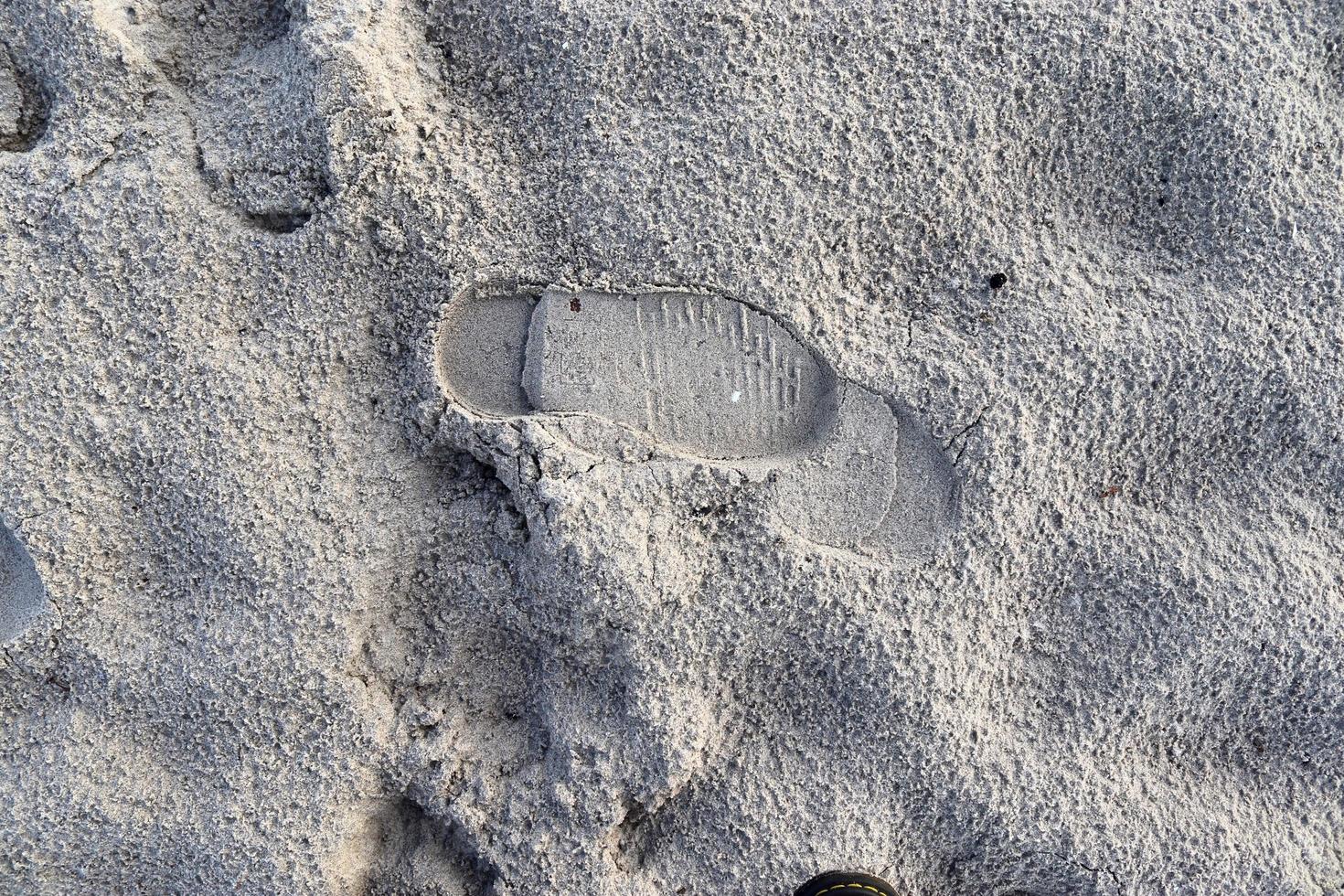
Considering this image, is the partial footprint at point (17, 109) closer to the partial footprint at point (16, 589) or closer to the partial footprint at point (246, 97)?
the partial footprint at point (246, 97)

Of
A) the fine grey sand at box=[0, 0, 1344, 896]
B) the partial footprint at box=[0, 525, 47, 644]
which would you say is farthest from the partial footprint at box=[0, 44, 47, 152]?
the partial footprint at box=[0, 525, 47, 644]

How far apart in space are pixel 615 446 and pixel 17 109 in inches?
39.3

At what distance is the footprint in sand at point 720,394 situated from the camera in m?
1.24

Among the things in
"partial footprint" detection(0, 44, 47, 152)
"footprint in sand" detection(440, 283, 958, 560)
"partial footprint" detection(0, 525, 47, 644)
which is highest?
"partial footprint" detection(0, 44, 47, 152)

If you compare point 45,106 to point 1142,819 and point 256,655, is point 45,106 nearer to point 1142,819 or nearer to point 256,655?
point 256,655

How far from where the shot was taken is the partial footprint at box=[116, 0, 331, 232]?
1.24 m

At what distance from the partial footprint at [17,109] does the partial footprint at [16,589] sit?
0.56 m

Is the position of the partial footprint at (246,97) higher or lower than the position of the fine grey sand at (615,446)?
higher

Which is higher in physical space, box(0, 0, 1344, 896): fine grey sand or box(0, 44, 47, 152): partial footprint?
box(0, 44, 47, 152): partial footprint

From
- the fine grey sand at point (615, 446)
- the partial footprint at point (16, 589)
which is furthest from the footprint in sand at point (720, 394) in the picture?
the partial footprint at point (16, 589)

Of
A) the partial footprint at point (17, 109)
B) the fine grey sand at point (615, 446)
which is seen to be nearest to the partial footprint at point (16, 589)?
the fine grey sand at point (615, 446)

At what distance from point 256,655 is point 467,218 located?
0.65 metres

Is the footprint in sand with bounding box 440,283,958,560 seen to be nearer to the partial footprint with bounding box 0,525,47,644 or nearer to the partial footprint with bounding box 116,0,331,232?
the partial footprint with bounding box 116,0,331,232

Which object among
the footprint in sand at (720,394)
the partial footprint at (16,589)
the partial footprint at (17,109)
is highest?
the partial footprint at (17,109)
